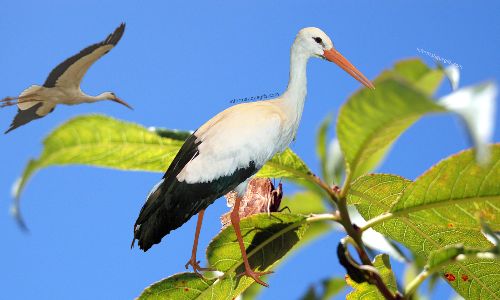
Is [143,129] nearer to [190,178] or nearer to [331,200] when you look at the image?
[190,178]

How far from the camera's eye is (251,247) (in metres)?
2.36

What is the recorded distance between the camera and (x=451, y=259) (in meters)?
1.94

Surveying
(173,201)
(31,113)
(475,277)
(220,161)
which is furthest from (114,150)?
(31,113)

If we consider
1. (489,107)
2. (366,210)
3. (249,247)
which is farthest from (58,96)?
(489,107)

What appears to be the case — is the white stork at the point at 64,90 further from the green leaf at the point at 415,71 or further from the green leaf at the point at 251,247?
the green leaf at the point at 415,71

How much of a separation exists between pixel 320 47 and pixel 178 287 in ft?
3.30

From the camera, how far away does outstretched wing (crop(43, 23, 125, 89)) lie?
2768mm

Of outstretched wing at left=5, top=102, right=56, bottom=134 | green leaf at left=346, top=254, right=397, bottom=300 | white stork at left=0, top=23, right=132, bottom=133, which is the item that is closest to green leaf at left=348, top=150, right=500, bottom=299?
green leaf at left=346, top=254, right=397, bottom=300

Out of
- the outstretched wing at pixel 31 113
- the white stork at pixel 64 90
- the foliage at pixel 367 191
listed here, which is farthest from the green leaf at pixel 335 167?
the outstretched wing at pixel 31 113

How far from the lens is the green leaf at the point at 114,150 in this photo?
67.7 inches

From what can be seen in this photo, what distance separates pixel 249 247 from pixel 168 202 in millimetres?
342

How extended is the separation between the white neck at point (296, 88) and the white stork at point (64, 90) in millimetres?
677

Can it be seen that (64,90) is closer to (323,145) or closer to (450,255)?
(323,145)

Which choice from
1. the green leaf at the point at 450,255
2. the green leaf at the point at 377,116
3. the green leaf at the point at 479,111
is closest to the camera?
the green leaf at the point at 479,111
